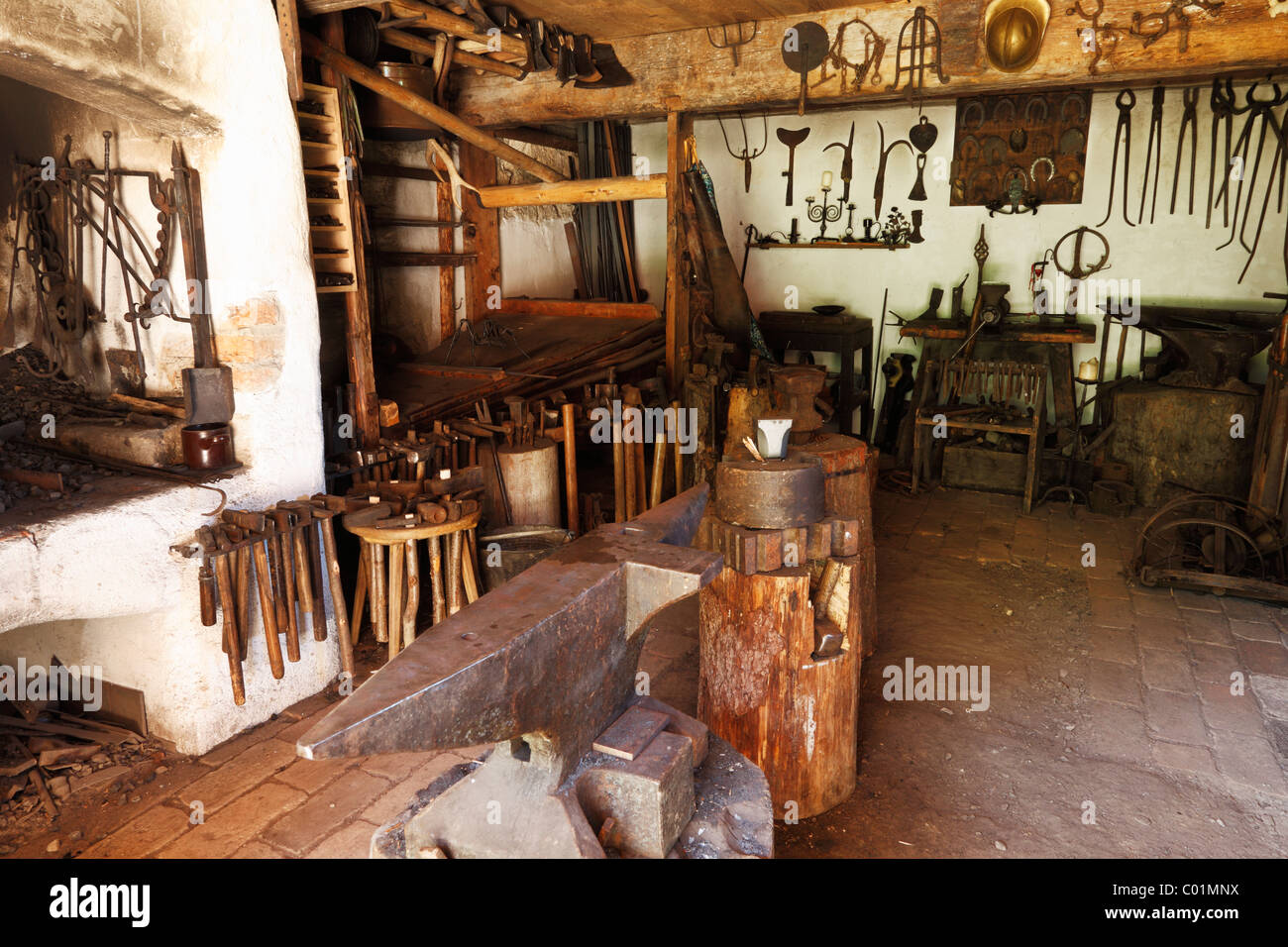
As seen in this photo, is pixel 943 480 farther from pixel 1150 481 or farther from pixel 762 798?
pixel 762 798

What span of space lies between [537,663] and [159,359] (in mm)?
3076

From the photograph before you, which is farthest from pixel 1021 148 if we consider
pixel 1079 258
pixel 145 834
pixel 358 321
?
pixel 145 834

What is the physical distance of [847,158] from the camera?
806 centimetres

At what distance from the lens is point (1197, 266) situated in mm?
7105

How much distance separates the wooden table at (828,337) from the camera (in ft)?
25.3

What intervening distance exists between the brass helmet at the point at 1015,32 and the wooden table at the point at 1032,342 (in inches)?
114

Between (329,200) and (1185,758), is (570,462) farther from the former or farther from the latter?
(1185,758)

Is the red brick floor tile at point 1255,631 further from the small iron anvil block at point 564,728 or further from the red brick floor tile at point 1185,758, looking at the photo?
the small iron anvil block at point 564,728

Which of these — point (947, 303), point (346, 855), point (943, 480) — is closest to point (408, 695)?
point (346, 855)

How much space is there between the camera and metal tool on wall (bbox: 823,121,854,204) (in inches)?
317

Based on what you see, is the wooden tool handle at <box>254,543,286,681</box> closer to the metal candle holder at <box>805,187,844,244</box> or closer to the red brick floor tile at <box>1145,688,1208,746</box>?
the red brick floor tile at <box>1145,688,1208,746</box>

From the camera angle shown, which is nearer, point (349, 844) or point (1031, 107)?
point (349, 844)

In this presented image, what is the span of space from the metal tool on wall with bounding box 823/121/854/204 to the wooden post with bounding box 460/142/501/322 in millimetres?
3181

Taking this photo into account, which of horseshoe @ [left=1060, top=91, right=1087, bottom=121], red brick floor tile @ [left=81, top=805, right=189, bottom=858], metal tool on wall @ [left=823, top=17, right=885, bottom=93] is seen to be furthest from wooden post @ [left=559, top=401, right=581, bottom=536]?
horseshoe @ [left=1060, top=91, right=1087, bottom=121]
